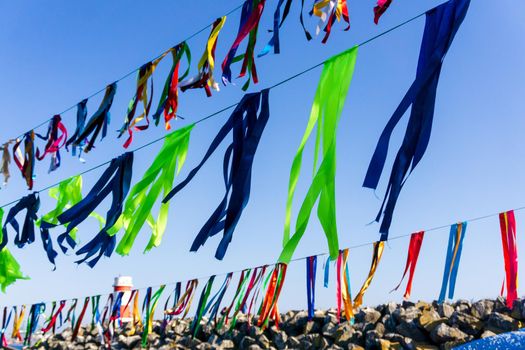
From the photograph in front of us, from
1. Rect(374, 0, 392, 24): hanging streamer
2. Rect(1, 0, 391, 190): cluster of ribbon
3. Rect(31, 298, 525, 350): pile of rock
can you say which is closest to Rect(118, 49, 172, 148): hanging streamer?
Rect(1, 0, 391, 190): cluster of ribbon

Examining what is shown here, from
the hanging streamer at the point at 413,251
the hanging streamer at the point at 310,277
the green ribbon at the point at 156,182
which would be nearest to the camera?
the green ribbon at the point at 156,182

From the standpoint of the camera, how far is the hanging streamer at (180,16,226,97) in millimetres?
3678

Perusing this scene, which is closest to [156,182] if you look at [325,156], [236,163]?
[236,163]

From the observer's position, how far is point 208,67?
372 centimetres

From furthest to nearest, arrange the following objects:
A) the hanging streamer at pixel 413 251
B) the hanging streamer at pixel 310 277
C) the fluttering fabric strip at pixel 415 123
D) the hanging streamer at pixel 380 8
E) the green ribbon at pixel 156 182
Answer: the hanging streamer at pixel 310 277, the hanging streamer at pixel 413 251, the green ribbon at pixel 156 182, the hanging streamer at pixel 380 8, the fluttering fabric strip at pixel 415 123

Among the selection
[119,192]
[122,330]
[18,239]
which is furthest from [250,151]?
[122,330]

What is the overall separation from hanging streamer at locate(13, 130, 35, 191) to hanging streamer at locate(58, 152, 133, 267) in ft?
5.53

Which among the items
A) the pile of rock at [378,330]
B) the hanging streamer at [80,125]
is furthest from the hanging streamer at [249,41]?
the pile of rock at [378,330]

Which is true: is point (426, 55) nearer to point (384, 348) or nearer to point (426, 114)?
point (426, 114)

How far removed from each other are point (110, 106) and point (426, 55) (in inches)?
115

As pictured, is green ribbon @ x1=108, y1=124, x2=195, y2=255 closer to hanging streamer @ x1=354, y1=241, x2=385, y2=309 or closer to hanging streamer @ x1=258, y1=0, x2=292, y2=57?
hanging streamer @ x1=258, y1=0, x2=292, y2=57

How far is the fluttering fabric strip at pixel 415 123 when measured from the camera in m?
2.51

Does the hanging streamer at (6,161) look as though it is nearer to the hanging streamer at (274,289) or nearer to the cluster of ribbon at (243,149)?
the cluster of ribbon at (243,149)

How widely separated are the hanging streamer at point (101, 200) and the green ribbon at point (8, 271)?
2.78 meters
